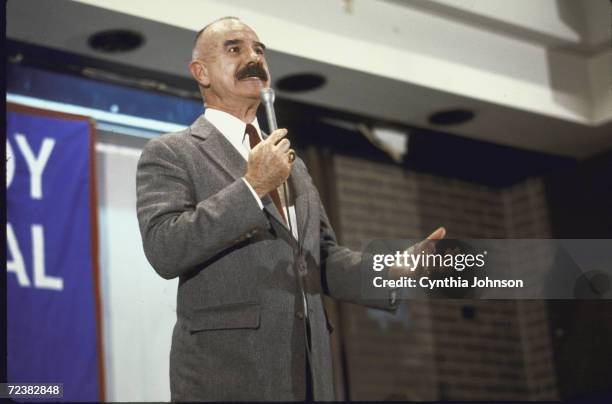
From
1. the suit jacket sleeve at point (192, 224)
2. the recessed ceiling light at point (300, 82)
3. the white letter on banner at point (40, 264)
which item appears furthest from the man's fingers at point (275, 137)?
the recessed ceiling light at point (300, 82)

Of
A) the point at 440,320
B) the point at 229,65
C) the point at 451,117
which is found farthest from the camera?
the point at 440,320

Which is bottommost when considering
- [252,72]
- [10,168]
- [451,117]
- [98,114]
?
[252,72]

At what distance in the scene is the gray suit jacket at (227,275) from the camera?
83.8 inches

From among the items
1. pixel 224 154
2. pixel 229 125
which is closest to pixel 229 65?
pixel 229 125

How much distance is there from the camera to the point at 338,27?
15.3ft

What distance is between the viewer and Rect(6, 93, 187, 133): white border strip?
4270 mm

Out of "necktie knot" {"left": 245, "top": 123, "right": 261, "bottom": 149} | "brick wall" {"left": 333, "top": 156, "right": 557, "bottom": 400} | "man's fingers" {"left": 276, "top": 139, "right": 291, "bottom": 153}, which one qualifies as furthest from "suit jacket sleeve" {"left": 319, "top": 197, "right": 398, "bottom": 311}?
"brick wall" {"left": 333, "top": 156, "right": 557, "bottom": 400}

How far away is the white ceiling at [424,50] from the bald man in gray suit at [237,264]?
74.1 inches

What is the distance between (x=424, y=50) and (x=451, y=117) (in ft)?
1.82

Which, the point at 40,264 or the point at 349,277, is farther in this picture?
the point at 40,264

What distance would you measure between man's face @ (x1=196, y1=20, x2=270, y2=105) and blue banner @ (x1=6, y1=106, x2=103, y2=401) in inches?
65.6

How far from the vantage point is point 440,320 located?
18.4 ft

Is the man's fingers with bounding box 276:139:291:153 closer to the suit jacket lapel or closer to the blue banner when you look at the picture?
the suit jacket lapel

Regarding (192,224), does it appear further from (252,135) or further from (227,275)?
(252,135)
